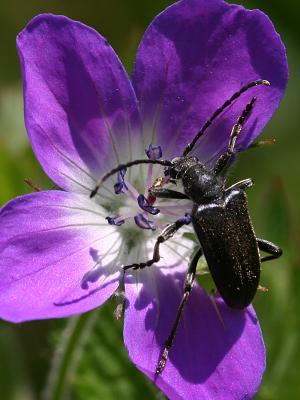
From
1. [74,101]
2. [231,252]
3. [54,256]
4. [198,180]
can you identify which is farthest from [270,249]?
[74,101]

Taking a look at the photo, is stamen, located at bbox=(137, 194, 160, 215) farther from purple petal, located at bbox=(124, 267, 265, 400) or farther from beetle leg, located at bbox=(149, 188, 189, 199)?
purple petal, located at bbox=(124, 267, 265, 400)

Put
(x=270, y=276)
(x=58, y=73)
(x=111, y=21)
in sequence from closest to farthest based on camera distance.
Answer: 1. (x=58, y=73)
2. (x=270, y=276)
3. (x=111, y=21)

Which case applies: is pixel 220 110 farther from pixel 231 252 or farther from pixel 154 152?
pixel 231 252

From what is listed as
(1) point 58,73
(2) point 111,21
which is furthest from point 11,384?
(2) point 111,21

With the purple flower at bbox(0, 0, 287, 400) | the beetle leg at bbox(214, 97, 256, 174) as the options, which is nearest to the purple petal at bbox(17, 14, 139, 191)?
the purple flower at bbox(0, 0, 287, 400)

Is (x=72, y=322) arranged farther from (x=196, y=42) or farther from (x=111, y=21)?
(x=111, y=21)
